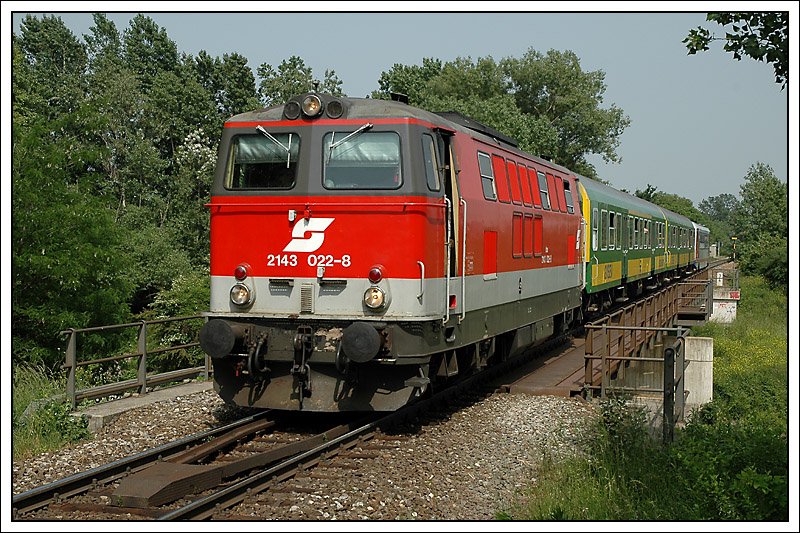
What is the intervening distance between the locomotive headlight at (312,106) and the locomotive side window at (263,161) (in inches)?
11.4

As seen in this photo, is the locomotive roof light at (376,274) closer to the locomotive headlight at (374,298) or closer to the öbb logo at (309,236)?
the locomotive headlight at (374,298)

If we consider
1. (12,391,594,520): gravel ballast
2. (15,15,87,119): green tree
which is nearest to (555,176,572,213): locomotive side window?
(12,391,594,520): gravel ballast

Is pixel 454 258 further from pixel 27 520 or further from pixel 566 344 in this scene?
pixel 566 344

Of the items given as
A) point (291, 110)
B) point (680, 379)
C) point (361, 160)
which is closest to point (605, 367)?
point (680, 379)

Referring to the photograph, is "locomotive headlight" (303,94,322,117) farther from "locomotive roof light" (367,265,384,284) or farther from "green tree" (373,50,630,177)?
"green tree" (373,50,630,177)

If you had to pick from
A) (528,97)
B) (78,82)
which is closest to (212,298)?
(78,82)

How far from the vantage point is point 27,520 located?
6.86 m

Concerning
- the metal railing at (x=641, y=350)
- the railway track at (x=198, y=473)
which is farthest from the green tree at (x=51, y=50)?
the railway track at (x=198, y=473)

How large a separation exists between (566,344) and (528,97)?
1715 inches

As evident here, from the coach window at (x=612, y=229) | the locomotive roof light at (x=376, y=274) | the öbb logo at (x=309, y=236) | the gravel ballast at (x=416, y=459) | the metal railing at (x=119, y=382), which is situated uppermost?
the coach window at (x=612, y=229)

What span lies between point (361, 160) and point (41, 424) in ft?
14.4

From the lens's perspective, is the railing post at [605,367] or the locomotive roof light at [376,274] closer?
the locomotive roof light at [376,274]

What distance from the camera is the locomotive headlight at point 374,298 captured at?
9570mm

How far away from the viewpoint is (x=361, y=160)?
9.88 m
